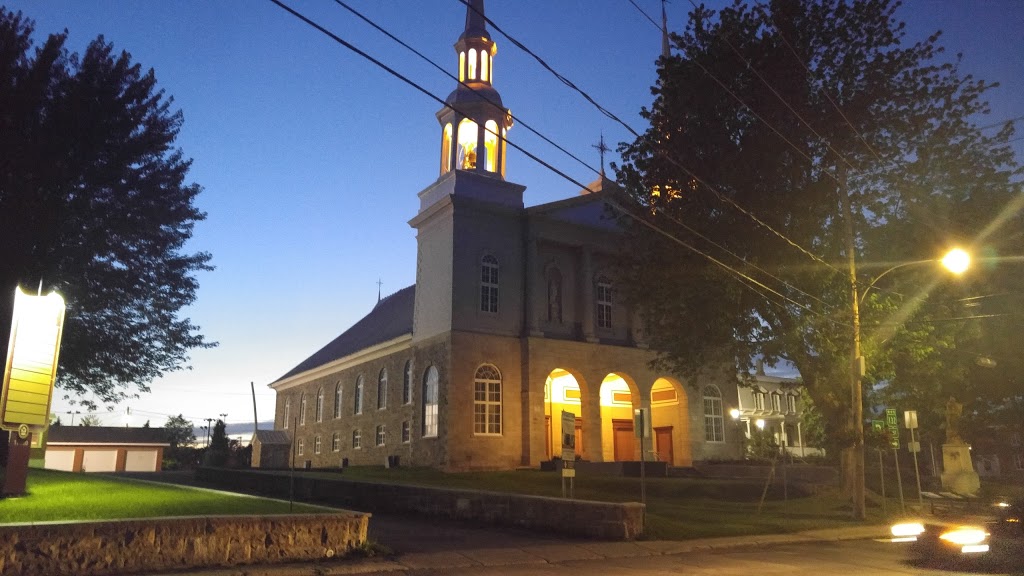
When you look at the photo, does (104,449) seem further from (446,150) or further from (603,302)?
(603,302)

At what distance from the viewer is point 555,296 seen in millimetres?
39000

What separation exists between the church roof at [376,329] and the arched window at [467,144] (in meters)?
9.36

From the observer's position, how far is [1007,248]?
28.7 meters

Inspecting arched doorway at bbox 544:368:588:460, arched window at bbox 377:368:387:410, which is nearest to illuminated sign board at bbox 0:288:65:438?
arched doorway at bbox 544:368:588:460

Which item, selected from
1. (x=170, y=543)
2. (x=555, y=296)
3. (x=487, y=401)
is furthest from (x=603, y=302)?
(x=170, y=543)

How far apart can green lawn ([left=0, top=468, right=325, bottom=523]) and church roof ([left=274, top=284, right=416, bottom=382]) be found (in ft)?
80.7

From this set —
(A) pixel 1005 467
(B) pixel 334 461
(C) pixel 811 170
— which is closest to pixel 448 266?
(C) pixel 811 170

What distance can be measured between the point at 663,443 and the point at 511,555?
3044cm

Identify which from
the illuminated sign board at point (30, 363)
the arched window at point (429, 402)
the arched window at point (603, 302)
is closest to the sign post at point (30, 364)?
the illuminated sign board at point (30, 363)

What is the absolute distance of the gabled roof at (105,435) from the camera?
193 ft

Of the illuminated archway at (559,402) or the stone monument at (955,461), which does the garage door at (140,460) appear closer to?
the illuminated archway at (559,402)

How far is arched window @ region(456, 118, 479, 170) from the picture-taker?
3812cm

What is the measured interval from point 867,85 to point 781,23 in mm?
3329

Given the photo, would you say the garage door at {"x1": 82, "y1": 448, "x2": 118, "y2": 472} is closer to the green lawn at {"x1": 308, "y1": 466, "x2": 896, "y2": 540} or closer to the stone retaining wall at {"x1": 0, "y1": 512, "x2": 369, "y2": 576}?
the green lawn at {"x1": 308, "y1": 466, "x2": 896, "y2": 540}
